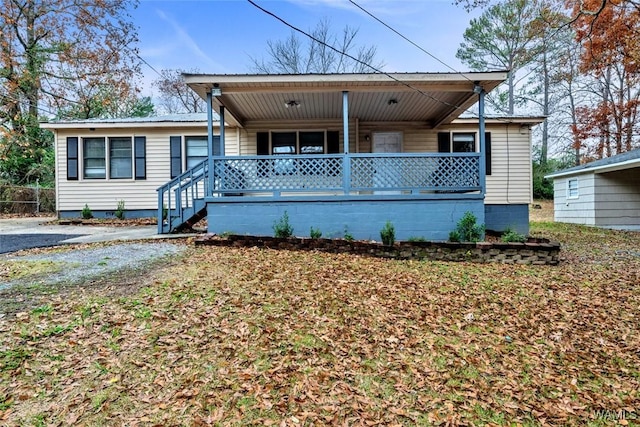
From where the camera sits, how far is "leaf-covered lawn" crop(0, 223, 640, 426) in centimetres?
249

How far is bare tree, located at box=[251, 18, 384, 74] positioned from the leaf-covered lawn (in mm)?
21661

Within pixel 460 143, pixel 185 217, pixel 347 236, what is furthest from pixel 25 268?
pixel 460 143

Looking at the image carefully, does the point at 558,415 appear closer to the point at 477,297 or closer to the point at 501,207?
the point at 477,297

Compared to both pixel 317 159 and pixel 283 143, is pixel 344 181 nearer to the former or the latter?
pixel 317 159

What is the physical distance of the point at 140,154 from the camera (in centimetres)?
1203

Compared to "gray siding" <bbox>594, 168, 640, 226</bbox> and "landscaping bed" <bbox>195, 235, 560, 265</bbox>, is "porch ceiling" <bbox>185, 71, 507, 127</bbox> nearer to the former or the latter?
"landscaping bed" <bbox>195, 235, 560, 265</bbox>

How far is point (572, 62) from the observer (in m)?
22.1

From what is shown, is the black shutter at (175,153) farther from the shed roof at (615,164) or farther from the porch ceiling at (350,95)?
the shed roof at (615,164)

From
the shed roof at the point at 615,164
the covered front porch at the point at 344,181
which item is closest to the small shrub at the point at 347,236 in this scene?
the covered front porch at the point at 344,181

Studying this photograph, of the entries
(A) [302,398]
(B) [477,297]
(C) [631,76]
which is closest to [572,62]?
(C) [631,76]

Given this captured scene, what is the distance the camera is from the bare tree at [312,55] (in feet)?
78.7

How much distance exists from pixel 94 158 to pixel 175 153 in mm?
2718

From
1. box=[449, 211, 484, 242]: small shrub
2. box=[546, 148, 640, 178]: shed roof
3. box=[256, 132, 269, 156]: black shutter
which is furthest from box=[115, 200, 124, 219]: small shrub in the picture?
box=[546, 148, 640, 178]: shed roof

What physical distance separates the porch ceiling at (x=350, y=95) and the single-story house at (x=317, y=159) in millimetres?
28
